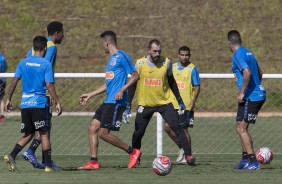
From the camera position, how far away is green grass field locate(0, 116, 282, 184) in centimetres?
1239

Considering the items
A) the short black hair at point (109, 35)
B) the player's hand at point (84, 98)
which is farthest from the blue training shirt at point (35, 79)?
the short black hair at point (109, 35)

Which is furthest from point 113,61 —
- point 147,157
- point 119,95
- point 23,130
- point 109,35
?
point 147,157

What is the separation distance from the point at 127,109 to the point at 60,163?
1.59m

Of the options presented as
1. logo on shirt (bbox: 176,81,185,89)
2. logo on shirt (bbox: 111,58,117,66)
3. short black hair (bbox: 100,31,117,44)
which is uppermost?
short black hair (bbox: 100,31,117,44)

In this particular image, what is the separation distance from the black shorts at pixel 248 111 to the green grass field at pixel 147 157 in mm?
760

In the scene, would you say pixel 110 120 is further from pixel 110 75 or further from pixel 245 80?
pixel 245 80

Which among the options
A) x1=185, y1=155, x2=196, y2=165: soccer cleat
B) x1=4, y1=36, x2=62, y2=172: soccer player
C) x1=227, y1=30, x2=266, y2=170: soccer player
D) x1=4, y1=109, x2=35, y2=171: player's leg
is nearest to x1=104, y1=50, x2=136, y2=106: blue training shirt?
x1=4, y1=36, x2=62, y2=172: soccer player

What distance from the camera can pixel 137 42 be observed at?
2917 cm

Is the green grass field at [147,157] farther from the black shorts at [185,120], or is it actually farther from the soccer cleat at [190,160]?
the black shorts at [185,120]

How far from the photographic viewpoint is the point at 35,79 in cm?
1311

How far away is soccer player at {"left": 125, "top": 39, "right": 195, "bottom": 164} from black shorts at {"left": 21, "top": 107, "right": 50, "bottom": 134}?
1692 millimetres

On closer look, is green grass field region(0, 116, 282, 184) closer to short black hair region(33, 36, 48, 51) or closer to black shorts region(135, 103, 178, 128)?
black shorts region(135, 103, 178, 128)

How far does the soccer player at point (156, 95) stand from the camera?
14375 millimetres

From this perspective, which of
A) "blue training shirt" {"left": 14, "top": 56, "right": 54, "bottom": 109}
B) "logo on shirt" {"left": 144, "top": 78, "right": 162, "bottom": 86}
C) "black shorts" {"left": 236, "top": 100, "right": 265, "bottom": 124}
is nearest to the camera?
"blue training shirt" {"left": 14, "top": 56, "right": 54, "bottom": 109}
